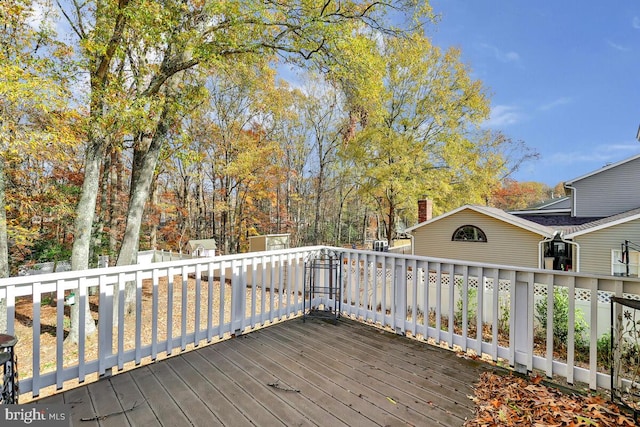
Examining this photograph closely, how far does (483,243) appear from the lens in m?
10.8

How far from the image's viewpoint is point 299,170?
19.0m

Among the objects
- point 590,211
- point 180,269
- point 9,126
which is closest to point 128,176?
point 9,126

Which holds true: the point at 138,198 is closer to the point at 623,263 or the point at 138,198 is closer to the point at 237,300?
the point at 237,300

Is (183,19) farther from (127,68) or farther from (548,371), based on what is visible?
(548,371)

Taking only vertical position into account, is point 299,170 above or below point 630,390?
above

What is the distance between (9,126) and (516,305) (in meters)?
7.81

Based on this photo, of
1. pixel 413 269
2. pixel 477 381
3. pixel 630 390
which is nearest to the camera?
pixel 630 390

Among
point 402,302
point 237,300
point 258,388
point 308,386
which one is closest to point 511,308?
point 402,302

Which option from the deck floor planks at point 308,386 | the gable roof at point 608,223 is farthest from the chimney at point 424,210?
the deck floor planks at point 308,386

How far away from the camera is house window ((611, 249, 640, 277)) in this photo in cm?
851

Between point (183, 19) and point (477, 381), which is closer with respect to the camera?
point (477, 381)

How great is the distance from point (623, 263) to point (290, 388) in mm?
11218

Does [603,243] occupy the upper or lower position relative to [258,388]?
upper

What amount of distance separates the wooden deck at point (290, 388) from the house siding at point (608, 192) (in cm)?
1427
